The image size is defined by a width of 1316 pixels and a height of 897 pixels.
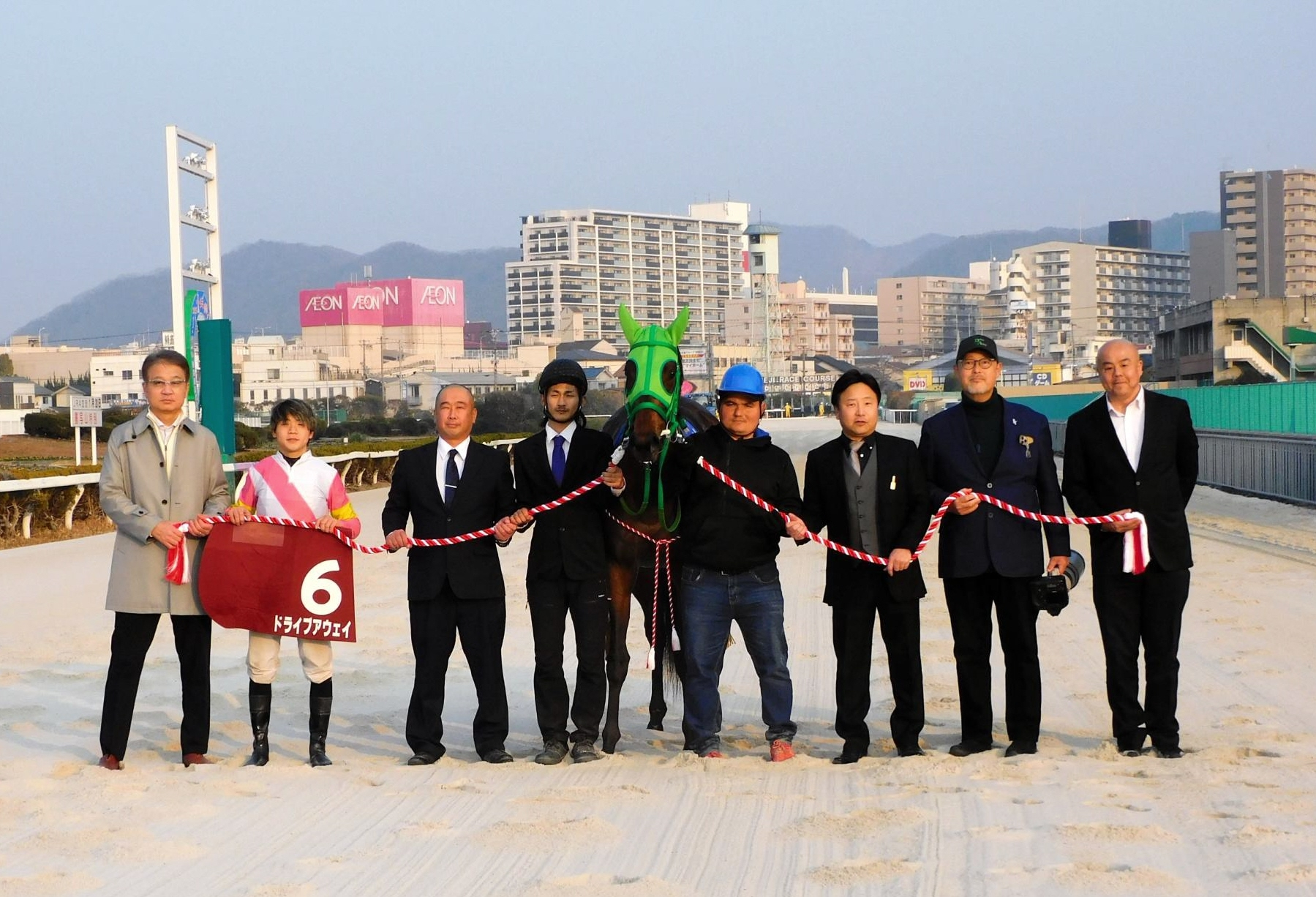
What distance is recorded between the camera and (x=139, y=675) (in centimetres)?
603

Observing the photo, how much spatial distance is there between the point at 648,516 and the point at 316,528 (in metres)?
1.41

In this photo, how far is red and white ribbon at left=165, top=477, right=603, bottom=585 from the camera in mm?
5895

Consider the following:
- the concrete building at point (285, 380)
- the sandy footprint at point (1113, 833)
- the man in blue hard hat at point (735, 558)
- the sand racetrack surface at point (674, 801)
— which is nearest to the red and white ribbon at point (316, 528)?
the man in blue hard hat at point (735, 558)

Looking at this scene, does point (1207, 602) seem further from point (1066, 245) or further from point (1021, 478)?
point (1066, 245)

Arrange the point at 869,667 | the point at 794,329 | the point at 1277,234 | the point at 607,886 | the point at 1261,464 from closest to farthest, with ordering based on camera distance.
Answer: the point at 607,886 < the point at 869,667 < the point at 1261,464 < the point at 1277,234 < the point at 794,329

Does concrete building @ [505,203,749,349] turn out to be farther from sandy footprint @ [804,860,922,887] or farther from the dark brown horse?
sandy footprint @ [804,860,922,887]

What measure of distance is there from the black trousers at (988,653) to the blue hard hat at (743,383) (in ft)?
3.68

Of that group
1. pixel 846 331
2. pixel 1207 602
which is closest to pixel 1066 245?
pixel 846 331

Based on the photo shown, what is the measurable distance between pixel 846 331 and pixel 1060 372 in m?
74.0

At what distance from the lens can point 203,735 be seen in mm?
6043

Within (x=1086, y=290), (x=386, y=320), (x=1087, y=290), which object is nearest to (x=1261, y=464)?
(x=386, y=320)

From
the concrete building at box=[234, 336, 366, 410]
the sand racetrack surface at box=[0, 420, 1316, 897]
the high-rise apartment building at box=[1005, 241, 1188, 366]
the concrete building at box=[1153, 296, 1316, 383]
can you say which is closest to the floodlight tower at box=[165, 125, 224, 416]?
the sand racetrack surface at box=[0, 420, 1316, 897]

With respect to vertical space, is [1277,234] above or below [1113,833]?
above

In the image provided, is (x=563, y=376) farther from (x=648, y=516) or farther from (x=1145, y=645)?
(x=1145, y=645)
